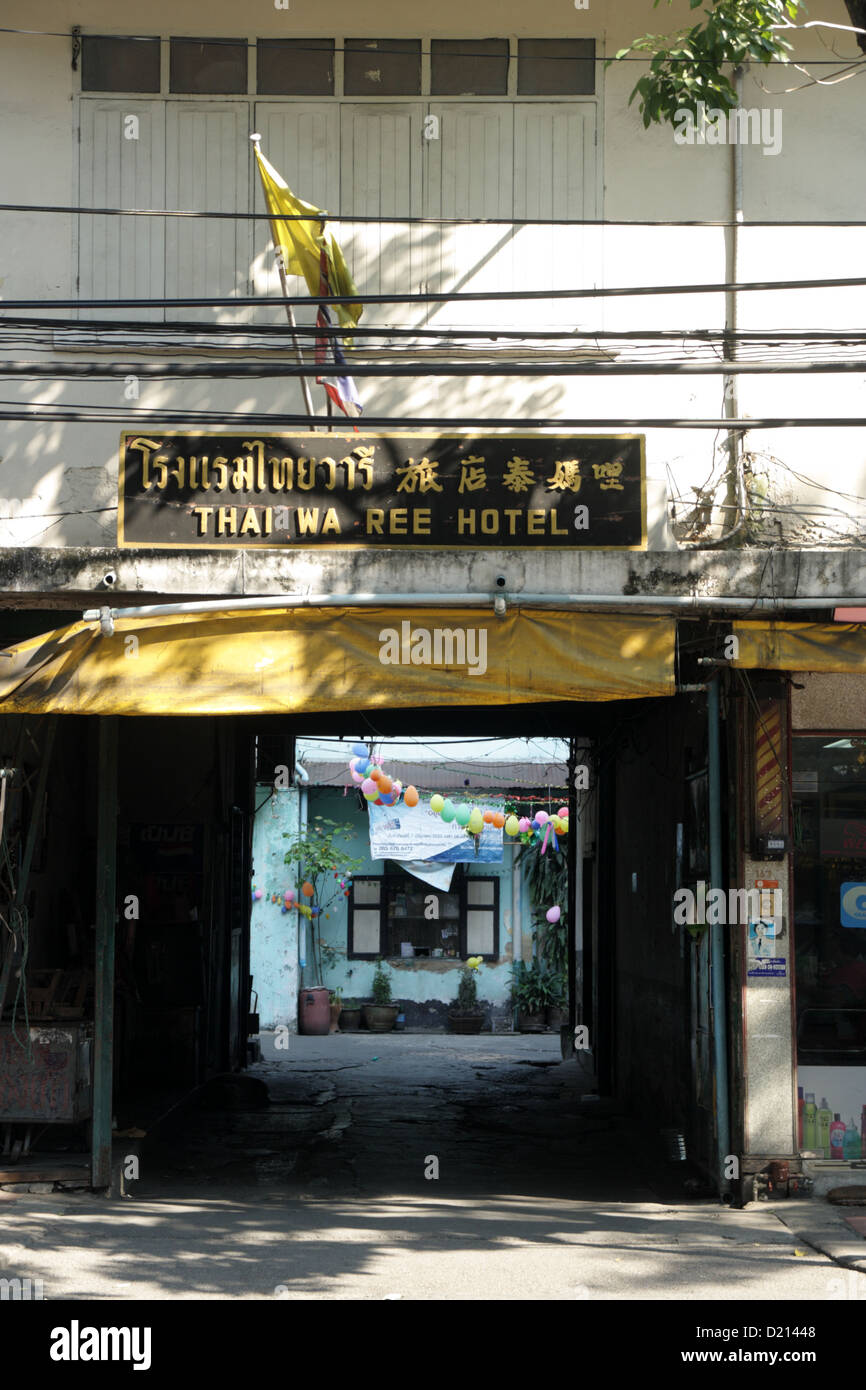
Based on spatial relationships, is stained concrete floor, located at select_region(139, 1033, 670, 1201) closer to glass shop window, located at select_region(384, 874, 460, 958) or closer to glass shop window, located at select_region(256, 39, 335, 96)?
glass shop window, located at select_region(384, 874, 460, 958)

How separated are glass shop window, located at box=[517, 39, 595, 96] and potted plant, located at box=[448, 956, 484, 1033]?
622 inches

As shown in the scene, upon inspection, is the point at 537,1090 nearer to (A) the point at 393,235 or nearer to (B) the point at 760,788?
(B) the point at 760,788

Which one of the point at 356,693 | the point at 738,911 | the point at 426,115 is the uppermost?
the point at 426,115

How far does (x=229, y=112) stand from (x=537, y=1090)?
1087 centimetres

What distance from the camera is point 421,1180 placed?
398 inches

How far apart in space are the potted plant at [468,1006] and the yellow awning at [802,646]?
1564cm

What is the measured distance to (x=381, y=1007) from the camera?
2355 centimetres

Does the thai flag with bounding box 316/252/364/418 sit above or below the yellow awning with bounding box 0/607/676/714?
→ above

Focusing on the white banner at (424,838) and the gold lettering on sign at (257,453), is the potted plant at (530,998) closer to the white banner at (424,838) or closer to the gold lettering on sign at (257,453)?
the white banner at (424,838)

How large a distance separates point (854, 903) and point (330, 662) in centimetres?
394

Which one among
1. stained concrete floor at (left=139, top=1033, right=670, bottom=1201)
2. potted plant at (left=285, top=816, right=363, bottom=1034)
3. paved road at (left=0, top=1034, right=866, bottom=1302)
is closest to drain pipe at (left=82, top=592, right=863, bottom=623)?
paved road at (left=0, top=1034, right=866, bottom=1302)

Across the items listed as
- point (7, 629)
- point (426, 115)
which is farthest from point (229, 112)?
point (7, 629)

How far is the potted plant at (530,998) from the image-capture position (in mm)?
23531

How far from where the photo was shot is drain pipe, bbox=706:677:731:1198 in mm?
8875
